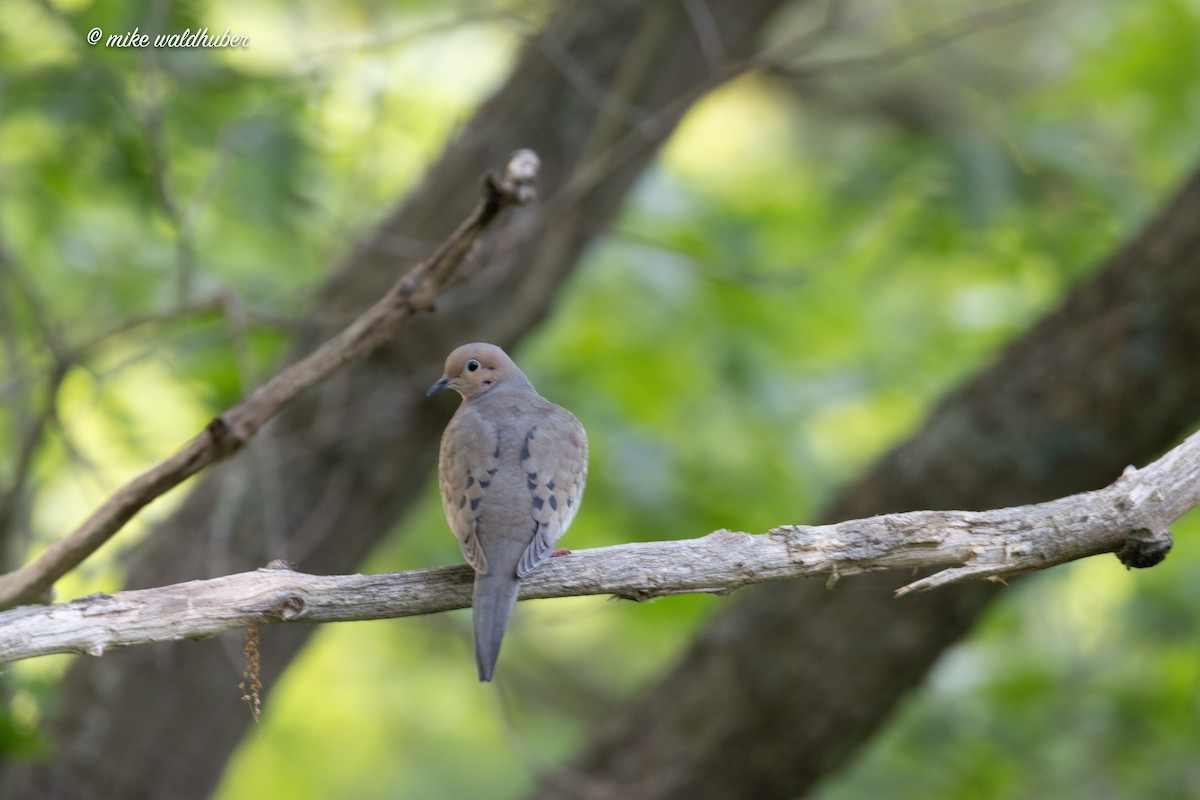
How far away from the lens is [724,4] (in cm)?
620

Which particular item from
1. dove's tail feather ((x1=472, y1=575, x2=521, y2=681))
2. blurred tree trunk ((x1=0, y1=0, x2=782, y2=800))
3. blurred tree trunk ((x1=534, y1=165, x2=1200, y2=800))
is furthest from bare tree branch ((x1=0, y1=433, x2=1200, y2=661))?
blurred tree trunk ((x1=0, y1=0, x2=782, y2=800))

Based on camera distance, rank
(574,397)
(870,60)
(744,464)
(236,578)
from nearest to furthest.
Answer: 1. (236,578)
2. (870,60)
3. (574,397)
4. (744,464)

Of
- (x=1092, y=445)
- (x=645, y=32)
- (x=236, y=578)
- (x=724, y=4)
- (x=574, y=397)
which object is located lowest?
(x=236, y=578)

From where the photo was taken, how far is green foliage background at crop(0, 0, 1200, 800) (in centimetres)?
534

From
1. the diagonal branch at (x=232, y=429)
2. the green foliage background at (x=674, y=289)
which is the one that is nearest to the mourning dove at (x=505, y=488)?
the diagonal branch at (x=232, y=429)

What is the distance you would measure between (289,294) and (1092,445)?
3.69 m

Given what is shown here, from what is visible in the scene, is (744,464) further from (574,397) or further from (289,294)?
(289,294)

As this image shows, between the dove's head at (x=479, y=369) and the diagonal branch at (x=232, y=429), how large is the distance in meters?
1.06

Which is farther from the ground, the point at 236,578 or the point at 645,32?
the point at 645,32

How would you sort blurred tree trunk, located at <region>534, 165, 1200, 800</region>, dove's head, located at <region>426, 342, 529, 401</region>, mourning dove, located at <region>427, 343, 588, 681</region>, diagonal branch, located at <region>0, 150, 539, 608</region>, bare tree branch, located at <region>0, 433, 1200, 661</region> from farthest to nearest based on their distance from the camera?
blurred tree trunk, located at <region>534, 165, 1200, 800</region> → dove's head, located at <region>426, 342, 529, 401</region> → diagonal branch, located at <region>0, 150, 539, 608</region> → mourning dove, located at <region>427, 343, 588, 681</region> → bare tree branch, located at <region>0, 433, 1200, 661</region>

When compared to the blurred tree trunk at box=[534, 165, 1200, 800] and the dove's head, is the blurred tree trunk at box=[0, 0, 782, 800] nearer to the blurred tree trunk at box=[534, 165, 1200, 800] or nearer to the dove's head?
the dove's head

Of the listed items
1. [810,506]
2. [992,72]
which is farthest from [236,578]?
[992,72]

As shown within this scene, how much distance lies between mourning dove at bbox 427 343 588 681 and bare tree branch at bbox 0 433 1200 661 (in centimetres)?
18

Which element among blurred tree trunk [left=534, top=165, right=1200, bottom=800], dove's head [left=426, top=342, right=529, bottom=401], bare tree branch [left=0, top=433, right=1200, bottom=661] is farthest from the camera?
blurred tree trunk [left=534, top=165, right=1200, bottom=800]
